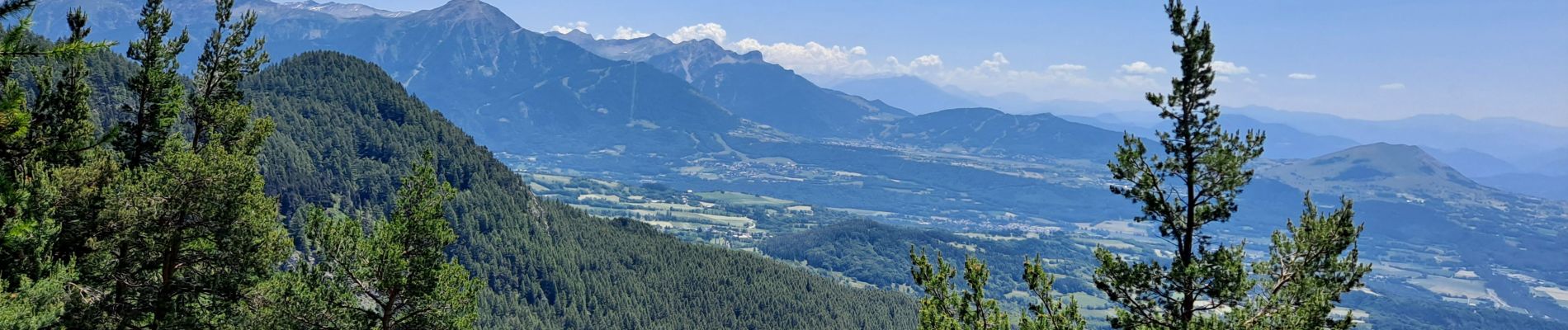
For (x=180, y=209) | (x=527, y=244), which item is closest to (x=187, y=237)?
(x=180, y=209)

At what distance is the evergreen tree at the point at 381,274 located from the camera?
2162 cm

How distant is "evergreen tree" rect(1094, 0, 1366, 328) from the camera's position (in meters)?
17.0

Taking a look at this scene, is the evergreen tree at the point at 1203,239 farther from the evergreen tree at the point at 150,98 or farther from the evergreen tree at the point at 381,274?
the evergreen tree at the point at 150,98

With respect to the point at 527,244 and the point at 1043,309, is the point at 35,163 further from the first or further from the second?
the point at 527,244

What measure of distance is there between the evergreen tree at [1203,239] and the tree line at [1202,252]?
0.08ft

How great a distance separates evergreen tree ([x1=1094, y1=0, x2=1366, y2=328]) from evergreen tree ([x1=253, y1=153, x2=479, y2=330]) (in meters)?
16.2

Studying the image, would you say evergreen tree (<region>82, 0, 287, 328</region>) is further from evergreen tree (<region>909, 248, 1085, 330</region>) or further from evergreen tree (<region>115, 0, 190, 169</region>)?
evergreen tree (<region>909, 248, 1085, 330</region>)

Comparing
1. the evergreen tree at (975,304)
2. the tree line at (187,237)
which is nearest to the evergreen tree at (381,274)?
the tree line at (187,237)

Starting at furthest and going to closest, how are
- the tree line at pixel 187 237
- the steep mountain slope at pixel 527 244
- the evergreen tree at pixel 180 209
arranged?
the steep mountain slope at pixel 527 244, the evergreen tree at pixel 180 209, the tree line at pixel 187 237

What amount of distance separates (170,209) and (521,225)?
437 feet

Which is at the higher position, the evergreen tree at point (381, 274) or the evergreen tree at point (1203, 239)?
the evergreen tree at point (1203, 239)

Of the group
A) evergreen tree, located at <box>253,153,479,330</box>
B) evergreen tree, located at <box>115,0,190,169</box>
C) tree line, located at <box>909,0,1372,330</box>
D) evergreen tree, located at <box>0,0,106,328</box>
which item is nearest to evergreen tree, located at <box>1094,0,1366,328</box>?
tree line, located at <box>909,0,1372,330</box>

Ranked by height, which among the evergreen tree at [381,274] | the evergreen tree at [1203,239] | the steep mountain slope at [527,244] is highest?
the evergreen tree at [1203,239]

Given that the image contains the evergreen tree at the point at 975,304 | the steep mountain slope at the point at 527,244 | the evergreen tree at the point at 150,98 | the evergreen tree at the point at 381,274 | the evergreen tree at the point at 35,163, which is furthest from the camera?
the steep mountain slope at the point at 527,244
